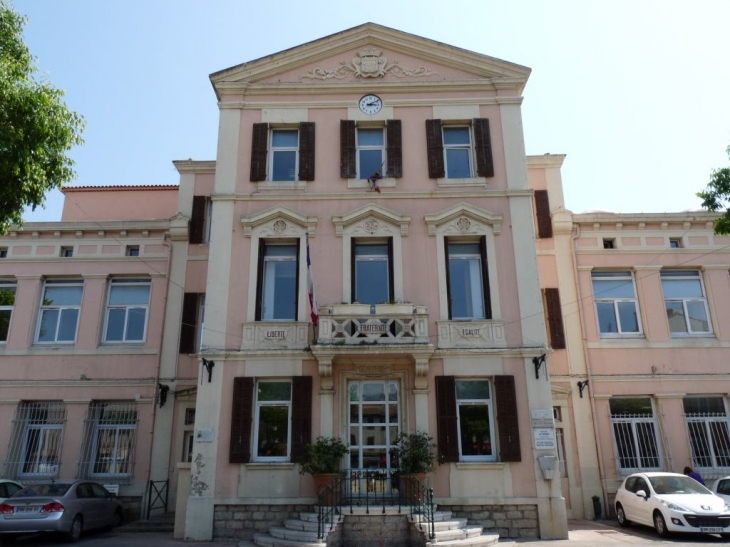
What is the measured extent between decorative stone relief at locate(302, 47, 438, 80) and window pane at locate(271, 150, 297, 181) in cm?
252

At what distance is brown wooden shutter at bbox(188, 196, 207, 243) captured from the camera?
1925 centimetres

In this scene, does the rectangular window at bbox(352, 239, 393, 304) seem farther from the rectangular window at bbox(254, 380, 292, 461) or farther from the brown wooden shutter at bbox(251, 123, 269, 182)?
the brown wooden shutter at bbox(251, 123, 269, 182)

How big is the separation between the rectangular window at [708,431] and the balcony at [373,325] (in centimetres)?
942

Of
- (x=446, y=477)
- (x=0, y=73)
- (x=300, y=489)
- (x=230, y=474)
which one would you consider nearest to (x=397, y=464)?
(x=446, y=477)

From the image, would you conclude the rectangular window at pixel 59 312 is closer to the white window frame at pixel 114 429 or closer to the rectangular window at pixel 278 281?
the white window frame at pixel 114 429

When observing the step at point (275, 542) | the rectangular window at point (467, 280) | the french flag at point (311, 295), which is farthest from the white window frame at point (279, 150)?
the step at point (275, 542)

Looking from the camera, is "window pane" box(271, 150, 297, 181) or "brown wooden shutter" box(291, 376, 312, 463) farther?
"window pane" box(271, 150, 297, 181)

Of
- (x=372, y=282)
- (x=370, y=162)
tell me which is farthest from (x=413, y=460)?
(x=370, y=162)

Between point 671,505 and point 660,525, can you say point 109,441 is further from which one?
Result: point 671,505

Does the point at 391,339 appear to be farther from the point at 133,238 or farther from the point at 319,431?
the point at 133,238

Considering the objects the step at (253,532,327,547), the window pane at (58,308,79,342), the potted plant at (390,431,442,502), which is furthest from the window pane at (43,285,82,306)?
the potted plant at (390,431,442,502)

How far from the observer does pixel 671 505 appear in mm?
13047

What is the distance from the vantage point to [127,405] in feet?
59.2

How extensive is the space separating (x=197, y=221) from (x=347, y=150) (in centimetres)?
605
